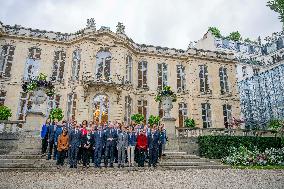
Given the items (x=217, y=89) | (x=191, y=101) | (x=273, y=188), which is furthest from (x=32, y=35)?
(x=273, y=188)

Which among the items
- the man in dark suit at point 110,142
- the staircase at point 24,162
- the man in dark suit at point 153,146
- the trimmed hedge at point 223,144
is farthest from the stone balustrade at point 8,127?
the trimmed hedge at point 223,144

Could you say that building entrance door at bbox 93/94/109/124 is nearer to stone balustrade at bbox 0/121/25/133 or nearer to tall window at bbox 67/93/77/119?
tall window at bbox 67/93/77/119

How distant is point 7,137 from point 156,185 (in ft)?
35.4

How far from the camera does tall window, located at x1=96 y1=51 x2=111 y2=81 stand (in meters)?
25.6

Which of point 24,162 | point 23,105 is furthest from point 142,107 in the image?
point 24,162

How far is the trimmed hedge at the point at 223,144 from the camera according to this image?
17.3m

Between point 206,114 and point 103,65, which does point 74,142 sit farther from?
point 206,114

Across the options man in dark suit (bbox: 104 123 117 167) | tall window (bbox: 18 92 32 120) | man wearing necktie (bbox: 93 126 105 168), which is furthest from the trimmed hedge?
tall window (bbox: 18 92 32 120)

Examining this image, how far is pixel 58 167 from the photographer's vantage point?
11.2m

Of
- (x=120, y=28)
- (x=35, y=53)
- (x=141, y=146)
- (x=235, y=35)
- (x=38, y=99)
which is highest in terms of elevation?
(x=235, y=35)

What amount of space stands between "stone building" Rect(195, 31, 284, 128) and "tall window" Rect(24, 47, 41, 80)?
21.4 meters

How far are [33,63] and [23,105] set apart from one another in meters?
4.32

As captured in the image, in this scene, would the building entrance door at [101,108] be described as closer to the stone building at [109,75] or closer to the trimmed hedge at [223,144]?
the stone building at [109,75]

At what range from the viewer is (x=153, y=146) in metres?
13.0
